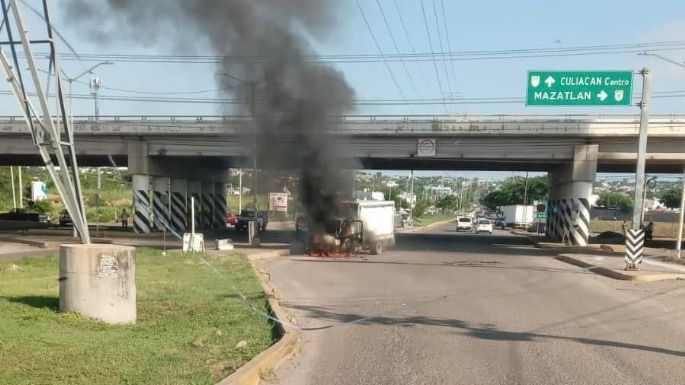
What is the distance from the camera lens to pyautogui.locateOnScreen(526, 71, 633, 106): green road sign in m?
21.8

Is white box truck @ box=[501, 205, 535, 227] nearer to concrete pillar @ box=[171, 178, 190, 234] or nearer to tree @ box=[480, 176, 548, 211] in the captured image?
tree @ box=[480, 176, 548, 211]

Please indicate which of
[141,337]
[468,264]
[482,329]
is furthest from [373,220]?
[141,337]

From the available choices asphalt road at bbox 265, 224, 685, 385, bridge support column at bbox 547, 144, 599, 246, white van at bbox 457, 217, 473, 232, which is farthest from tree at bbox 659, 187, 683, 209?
asphalt road at bbox 265, 224, 685, 385

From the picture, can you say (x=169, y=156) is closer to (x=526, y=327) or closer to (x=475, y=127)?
(x=475, y=127)

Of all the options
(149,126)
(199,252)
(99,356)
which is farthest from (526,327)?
(149,126)

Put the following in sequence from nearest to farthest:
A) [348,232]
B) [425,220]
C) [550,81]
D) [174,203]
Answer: [550,81] → [348,232] → [174,203] → [425,220]

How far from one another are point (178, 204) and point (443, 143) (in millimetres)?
17512

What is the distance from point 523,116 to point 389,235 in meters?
8.82

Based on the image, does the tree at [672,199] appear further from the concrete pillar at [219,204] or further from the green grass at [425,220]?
the concrete pillar at [219,204]

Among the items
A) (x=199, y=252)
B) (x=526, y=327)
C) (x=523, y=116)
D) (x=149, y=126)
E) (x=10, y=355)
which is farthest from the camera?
(x=149, y=126)

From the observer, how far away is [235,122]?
2456 cm

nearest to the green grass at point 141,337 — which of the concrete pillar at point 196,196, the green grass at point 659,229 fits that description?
the concrete pillar at point 196,196

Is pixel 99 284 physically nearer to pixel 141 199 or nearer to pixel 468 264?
pixel 468 264

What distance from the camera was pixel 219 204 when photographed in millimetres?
48219
